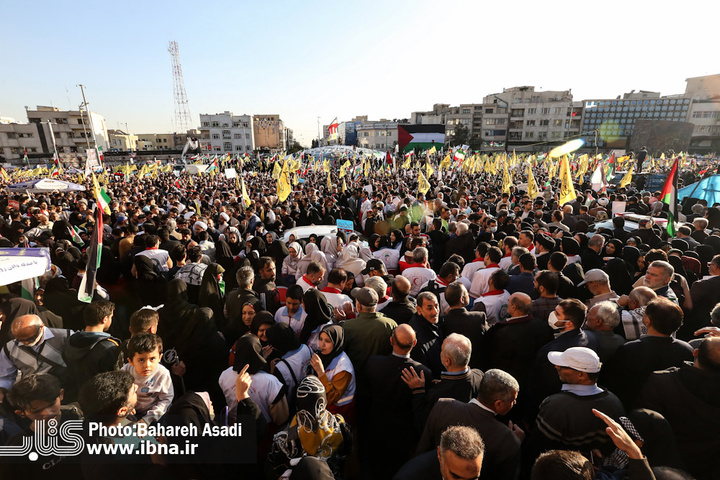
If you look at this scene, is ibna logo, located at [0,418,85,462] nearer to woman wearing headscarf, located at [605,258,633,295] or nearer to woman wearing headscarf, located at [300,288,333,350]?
woman wearing headscarf, located at [300,288,333,350]

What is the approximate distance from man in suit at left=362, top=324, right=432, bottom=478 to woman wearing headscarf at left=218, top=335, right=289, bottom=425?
2.57 ft

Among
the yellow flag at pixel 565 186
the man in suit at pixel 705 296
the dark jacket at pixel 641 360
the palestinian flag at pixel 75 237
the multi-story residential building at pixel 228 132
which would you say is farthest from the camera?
the multi-story residential building at pixel 228 132

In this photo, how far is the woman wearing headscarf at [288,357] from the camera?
306 centimetres

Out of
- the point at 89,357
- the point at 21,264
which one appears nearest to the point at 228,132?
the point at 21,264

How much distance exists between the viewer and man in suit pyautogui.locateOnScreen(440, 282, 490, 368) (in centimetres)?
358

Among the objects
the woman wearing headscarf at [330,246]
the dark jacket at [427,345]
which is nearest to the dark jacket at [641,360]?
the dark jacket at [427,345]

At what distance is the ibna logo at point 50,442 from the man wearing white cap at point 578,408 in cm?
304

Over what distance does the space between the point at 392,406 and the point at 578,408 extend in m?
1.41

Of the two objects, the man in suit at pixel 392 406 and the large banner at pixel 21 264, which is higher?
the large banner at pixel 21 264

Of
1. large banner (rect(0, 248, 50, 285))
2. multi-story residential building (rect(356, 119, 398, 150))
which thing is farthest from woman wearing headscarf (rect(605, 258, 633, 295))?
multi-story residential building (rect(356, 119, 398, 150))

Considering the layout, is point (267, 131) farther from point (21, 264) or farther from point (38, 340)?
point (38, 340)

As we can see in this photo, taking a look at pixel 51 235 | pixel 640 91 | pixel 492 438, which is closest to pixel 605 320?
pixel 492 438

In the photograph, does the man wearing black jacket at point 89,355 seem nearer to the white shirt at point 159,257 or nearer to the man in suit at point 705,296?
the white shirt at point 159,257

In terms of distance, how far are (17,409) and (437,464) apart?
9.24ft
